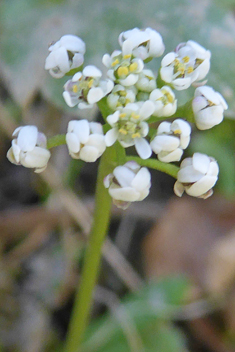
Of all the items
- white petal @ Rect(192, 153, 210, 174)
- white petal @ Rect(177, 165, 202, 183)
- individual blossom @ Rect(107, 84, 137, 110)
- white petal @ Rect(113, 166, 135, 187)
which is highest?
individual blossom @ Rect(107, 84, 137, 110)

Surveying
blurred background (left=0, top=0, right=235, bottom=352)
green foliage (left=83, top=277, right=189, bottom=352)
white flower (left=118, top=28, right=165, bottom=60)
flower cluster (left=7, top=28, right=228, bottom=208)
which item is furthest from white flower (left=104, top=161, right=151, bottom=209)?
green foliage (left=83, top=277, right=189, bottom=352)

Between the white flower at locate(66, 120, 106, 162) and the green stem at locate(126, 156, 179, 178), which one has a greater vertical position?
the white flower at locate(66, 120, 106, 162)

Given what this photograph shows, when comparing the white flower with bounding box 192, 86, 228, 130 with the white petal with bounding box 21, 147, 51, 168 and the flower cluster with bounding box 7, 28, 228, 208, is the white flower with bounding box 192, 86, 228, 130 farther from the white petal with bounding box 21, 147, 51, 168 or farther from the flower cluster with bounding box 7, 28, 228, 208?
the white petal with bounding box 21, 147, 51, 168

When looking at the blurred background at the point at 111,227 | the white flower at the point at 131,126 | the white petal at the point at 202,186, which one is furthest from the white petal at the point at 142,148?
the blurred background at the point at 111,227

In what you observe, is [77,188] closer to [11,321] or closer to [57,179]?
[57,179]

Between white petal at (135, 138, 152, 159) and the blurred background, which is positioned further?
→ the blurred background

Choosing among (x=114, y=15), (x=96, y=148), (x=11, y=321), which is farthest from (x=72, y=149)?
(x=11, y=321)
